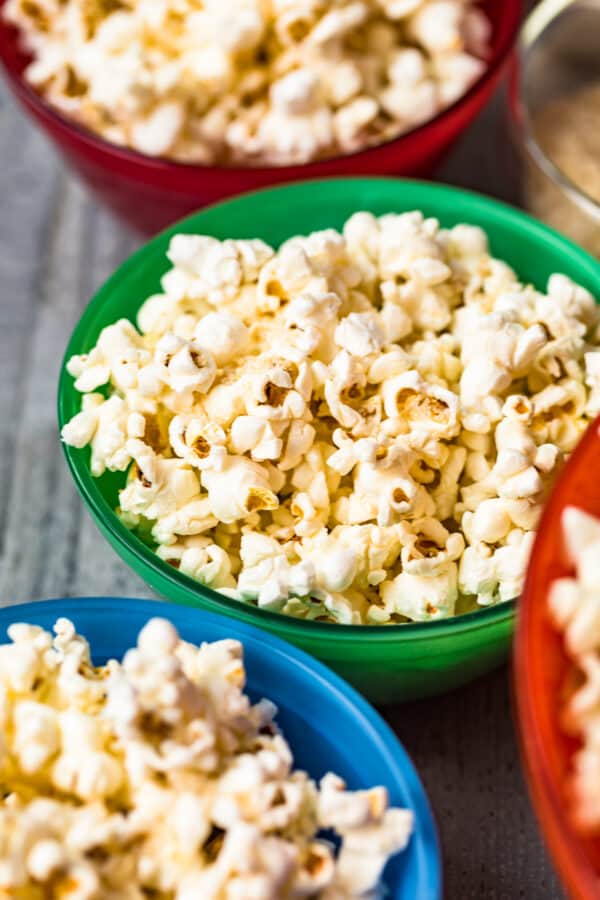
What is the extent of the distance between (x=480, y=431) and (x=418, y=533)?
3.4 inches

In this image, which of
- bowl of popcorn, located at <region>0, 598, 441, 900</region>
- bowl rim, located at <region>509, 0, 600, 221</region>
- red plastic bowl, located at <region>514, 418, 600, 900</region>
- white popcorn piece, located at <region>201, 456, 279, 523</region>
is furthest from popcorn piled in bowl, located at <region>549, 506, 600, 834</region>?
bowl rim, located at <region>509, 0, 600, 221</region>

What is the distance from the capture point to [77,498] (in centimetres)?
105

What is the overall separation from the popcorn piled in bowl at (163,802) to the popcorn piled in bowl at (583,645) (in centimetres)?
12

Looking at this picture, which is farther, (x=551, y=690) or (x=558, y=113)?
(x=558, y=113)

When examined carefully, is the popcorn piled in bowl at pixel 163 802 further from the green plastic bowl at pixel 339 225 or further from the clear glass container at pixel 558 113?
the clear glass container at pixel 558 113

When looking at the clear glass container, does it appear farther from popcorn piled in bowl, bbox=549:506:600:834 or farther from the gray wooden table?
popcorn piled in bowl, bbox=549:506:600:834

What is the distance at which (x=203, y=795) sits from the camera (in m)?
0.62

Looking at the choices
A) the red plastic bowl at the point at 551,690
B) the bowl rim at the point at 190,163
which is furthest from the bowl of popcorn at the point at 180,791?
the bowl rim at the point at 190,163

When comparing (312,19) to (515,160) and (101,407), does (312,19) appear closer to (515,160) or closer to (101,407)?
(515,160)

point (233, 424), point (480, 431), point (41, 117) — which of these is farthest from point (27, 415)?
point (480, 431)

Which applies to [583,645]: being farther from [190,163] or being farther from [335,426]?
[190,163]

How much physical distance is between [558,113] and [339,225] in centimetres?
30

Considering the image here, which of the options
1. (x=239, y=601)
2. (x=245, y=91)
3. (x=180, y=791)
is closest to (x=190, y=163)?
(x=245, y=91)

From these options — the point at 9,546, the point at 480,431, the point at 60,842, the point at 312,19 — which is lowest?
the point at 9,546
